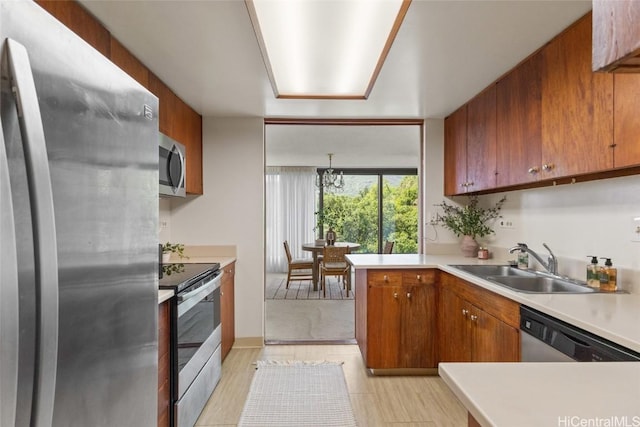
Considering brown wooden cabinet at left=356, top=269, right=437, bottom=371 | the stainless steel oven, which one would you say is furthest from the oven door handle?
brown wooden cabinet at left=356, top=269, right=437, bottom=371

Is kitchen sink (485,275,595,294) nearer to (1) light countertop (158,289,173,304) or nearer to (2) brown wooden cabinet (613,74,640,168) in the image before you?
(2) brown wooden cabinet (613,74,640,168)

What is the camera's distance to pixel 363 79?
8.36 ft

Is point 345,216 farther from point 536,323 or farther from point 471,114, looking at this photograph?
point 536,323

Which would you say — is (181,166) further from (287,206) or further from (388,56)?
(287,206)

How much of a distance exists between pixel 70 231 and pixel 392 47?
182cm

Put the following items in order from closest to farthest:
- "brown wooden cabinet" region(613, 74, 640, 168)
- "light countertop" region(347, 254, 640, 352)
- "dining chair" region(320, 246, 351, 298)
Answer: "light countertop" region(347, 254, 640, 352) < "brown wooden cabinet" region(613, 74, 640, 168) < "dining chair" region(320, 246, 351, 298)

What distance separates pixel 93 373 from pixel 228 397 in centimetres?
189

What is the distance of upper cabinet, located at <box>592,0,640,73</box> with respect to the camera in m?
0.60

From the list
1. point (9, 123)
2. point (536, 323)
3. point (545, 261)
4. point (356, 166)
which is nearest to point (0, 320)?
point (9, 123)

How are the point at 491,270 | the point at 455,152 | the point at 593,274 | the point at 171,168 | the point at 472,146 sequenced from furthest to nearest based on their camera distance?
the point at 455,152
the point at 472,146
the point at 491,270
the point at 171,168
the point at 593,274

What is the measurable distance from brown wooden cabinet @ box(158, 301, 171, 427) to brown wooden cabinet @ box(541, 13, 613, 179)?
2138mm

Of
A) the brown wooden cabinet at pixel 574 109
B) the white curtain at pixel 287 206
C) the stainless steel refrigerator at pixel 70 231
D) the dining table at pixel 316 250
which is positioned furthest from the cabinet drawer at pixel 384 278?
the white curtain at pixel 287 206

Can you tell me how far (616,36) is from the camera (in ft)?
2.08
